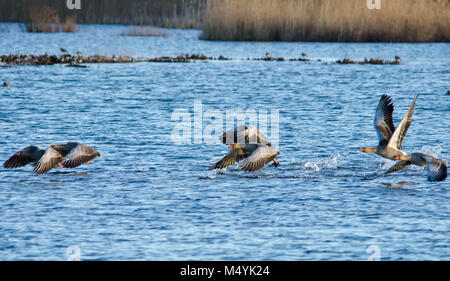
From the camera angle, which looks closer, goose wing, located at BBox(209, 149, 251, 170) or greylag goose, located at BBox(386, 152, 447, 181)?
greylag goose, located at BBox(386, 152, 447, 181)

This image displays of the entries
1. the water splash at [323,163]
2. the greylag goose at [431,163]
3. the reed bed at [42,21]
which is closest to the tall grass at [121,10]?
the reed bed at [42,21]

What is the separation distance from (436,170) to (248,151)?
11.2 feet

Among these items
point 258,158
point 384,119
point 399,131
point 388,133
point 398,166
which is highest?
point 384,119

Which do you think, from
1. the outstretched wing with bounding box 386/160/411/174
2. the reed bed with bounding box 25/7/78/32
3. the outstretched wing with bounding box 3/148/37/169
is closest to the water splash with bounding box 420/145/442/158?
the outstretched wing with bounding box 386/160/411/174

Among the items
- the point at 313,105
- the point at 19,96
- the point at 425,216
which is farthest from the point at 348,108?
the point at 425,216

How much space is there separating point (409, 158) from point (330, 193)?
1699 mm

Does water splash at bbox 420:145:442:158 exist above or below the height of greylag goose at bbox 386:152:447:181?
below

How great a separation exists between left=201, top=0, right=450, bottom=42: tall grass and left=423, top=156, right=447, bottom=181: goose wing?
33.5 metres

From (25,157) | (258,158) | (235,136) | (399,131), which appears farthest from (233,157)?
(25,157)

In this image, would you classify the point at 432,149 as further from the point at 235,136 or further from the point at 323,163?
the point at 235,136

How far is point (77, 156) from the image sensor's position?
48.7 feet

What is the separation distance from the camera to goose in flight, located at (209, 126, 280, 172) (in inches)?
558

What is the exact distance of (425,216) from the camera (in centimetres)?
1212

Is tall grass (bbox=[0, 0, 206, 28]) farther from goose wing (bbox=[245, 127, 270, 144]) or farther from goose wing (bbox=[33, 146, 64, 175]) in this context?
goose wing (bbox=[33, 146, 64, 175])
